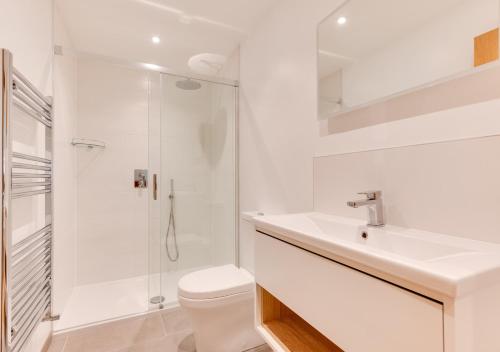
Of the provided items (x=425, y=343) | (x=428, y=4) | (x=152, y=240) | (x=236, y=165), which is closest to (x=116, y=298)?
(x=152, y=240)

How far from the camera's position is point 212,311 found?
1492mm

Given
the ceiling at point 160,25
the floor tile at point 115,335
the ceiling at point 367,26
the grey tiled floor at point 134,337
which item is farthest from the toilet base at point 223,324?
the ceiling at point 160,25

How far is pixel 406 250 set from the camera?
2.85 feet

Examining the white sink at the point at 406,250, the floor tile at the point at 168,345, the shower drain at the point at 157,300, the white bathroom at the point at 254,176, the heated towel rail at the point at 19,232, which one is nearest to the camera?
the white sink at the point at 406,250

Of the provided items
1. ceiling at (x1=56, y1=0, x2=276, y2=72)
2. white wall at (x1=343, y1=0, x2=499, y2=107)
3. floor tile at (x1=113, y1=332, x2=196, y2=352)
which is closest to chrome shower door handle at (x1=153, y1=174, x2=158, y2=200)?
floor tile at (x1=113, y1=332, x2=196, y2=352)

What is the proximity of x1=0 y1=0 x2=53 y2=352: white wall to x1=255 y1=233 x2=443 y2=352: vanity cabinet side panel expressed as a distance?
4.78ft

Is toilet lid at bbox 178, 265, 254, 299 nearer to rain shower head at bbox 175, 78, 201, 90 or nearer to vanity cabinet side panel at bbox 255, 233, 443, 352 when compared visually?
vanity cabinet side panel at bbox 255, 233, 443, 352

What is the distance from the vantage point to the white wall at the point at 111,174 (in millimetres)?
2607

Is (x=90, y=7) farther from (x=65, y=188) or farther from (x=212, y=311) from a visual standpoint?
(x=212, y=311)

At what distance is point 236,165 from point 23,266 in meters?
1.61

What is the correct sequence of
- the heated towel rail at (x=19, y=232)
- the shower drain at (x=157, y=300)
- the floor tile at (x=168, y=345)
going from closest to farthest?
the heated towel rail at (x=19, y=232) < the floor tile at (x=168, y=345) < the shower drain at (x=157, y=300)

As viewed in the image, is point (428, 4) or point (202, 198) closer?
point (428, 4)

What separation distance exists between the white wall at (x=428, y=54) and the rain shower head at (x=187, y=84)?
1485 millimetres

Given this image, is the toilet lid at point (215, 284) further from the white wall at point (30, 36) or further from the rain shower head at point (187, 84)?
the rain shower head at point (187, 84)
